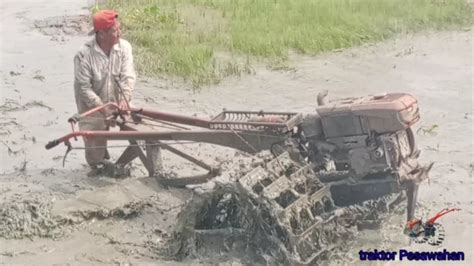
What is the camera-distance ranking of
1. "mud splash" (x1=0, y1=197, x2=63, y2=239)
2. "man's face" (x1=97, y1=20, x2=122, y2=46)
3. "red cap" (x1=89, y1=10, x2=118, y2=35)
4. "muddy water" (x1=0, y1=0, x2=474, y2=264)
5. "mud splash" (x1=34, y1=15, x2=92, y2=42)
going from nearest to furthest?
"muddy water" (x1=0, y1=0, x2=474, y2=264) < "mud splash" (x1=0, y1=197, x2=63, y2=239) < "red cap" (x1=89, y1=10, x2=118, y2=35) < "man's face" (x1=97, y1=20, x2=122, y2=46) < "mud splash" (x1=34, y1=15, x2=92, y2=42)

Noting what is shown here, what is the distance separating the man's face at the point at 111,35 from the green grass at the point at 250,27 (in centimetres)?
324

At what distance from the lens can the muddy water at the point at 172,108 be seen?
6.52 metres

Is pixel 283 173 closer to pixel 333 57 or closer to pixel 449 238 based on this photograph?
pixel 449 238

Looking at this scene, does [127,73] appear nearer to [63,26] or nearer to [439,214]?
[439,214]

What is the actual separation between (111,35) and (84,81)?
0.48 m

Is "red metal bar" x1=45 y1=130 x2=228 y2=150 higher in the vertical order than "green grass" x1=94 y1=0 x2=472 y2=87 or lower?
higher

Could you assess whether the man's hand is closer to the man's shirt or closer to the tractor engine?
the man's shirt

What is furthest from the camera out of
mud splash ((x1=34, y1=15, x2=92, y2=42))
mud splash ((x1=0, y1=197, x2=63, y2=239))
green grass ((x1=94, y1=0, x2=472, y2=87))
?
mud splash ((x1=34, y1=15, x2=92, y2=42))

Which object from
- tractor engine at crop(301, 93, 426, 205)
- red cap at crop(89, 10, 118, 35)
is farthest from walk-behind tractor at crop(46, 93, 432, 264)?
red cap at crop(89, 10, 118, 35)

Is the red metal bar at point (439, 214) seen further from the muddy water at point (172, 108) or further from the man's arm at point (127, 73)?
the man's arm at point (127, 73)

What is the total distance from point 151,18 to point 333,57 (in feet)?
11.5

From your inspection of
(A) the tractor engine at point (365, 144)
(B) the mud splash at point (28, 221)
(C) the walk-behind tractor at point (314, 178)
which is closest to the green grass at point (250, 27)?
(B) the mud splash at point (28, 221)

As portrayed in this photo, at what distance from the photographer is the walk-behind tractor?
5609mm

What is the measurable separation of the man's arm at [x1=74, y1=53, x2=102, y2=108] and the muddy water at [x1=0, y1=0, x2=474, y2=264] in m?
0.76
